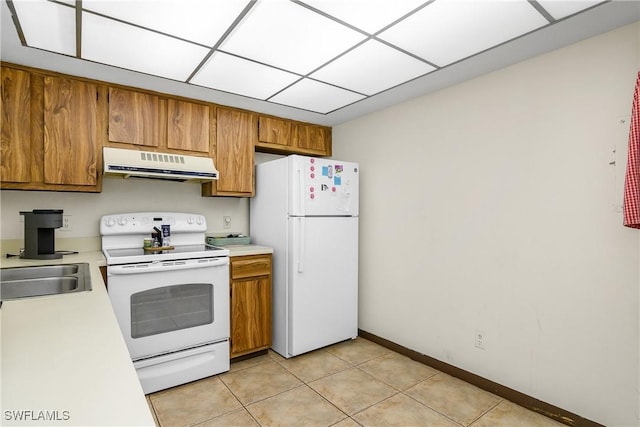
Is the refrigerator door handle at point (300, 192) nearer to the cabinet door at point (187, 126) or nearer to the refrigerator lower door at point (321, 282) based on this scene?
the refrigerator lower door at point (321, 282)

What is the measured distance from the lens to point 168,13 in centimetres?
173

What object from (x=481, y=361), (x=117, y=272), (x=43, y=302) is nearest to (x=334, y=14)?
(x=43, y=302)

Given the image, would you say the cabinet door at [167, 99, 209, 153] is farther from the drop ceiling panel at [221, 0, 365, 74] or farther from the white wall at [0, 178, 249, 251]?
the drop ceiling panel at [221, 0, 365, 74]

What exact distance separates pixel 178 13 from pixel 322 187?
70.3 inches

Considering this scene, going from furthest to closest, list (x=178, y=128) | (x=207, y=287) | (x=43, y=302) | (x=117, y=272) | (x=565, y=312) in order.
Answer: (x=178, y=128) → (x=207, y=287) → (x=117, y=272) → (x=565, y=312) → (x=43, y=302)

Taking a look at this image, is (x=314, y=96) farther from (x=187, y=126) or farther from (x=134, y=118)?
(x=134, y=118)

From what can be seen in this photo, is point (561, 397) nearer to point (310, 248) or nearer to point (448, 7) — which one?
point (310, 248)

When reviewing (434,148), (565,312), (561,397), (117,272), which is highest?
(434,148)

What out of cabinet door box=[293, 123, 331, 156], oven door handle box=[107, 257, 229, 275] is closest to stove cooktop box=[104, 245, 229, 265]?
oven door handle box=[107, 257, 229, 275]

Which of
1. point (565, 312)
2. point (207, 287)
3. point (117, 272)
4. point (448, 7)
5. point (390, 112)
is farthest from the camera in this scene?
point (390, 112)

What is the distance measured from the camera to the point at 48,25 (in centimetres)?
183

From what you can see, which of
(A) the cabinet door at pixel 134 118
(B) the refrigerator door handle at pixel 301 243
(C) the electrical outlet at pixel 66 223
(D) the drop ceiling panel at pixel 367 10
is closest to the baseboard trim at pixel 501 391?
(B) the refrigerator door handle at pixel 301 243

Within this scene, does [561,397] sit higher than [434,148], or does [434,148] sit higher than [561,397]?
[434,148]

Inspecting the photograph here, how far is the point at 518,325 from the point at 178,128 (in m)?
3.01
